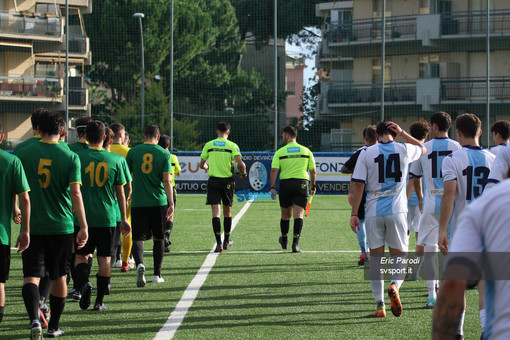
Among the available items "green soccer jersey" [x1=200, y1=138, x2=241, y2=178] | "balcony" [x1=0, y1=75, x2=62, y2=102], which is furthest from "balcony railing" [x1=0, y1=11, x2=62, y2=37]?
"green soccer jersey" [x1=200, y1=138, x2=241, y2=178]

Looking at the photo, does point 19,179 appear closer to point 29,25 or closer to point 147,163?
point 147,163

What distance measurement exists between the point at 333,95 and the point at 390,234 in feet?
116

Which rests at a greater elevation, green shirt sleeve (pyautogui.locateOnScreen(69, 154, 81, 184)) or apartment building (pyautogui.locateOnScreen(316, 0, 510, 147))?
apartment building (pyautogui.locateOnScreen(316, 0, 510, 147))

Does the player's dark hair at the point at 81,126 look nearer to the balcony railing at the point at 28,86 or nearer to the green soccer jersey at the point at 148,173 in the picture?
the green soccer jersey at the point at 148,173

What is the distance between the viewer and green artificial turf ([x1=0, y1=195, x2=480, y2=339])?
6391 mm

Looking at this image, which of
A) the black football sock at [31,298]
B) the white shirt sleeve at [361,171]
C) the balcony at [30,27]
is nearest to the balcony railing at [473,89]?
the balcony at [30,27]

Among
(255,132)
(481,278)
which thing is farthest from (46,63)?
(481,278)

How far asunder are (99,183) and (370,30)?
35993 millimetres

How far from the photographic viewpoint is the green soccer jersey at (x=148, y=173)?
8.80m

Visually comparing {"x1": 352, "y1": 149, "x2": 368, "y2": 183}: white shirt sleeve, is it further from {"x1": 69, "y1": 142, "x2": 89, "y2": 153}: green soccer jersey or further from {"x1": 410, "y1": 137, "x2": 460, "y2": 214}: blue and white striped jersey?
{"x1": 69, "y1": 142, "x2": 89, "y2": 153}: green soccer jersey

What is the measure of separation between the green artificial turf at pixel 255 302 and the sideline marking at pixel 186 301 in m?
0.07

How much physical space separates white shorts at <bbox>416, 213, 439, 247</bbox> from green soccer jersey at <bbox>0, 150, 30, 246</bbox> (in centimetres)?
407

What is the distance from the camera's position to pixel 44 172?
19.4 ft

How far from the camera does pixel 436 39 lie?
39.5 m
